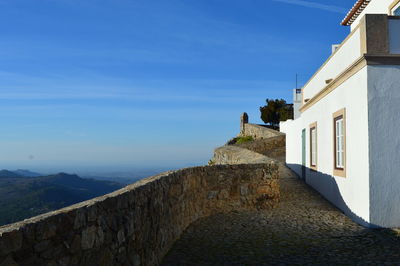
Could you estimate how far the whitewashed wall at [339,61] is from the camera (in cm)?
856

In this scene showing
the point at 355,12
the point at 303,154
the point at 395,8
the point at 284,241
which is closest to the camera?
the point at 284,241

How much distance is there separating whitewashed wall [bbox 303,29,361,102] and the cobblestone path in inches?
140

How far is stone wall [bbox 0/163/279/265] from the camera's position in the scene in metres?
2.81

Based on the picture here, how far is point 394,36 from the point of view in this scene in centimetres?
797

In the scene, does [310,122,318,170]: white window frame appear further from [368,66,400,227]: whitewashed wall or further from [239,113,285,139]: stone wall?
[239,113,285,139]: stone wall

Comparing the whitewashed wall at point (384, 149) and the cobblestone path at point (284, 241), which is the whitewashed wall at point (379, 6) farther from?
the cobblestone path at point (284, 241)

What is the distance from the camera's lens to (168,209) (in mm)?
6402

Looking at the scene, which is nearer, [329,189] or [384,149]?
[384,149]

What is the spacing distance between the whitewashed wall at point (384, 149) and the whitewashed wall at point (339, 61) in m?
1.01

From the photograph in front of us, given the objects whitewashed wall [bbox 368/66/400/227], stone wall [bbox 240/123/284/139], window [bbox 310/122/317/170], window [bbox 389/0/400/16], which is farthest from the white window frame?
stone wall [bbox 240/123/284/139]

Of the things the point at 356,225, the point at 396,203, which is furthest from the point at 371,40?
the point at 356,225

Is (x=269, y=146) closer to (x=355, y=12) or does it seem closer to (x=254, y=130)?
(x=254, y=130)

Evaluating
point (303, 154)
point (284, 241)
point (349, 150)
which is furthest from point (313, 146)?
point (284, 241)

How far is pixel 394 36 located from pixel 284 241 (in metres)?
4.66
